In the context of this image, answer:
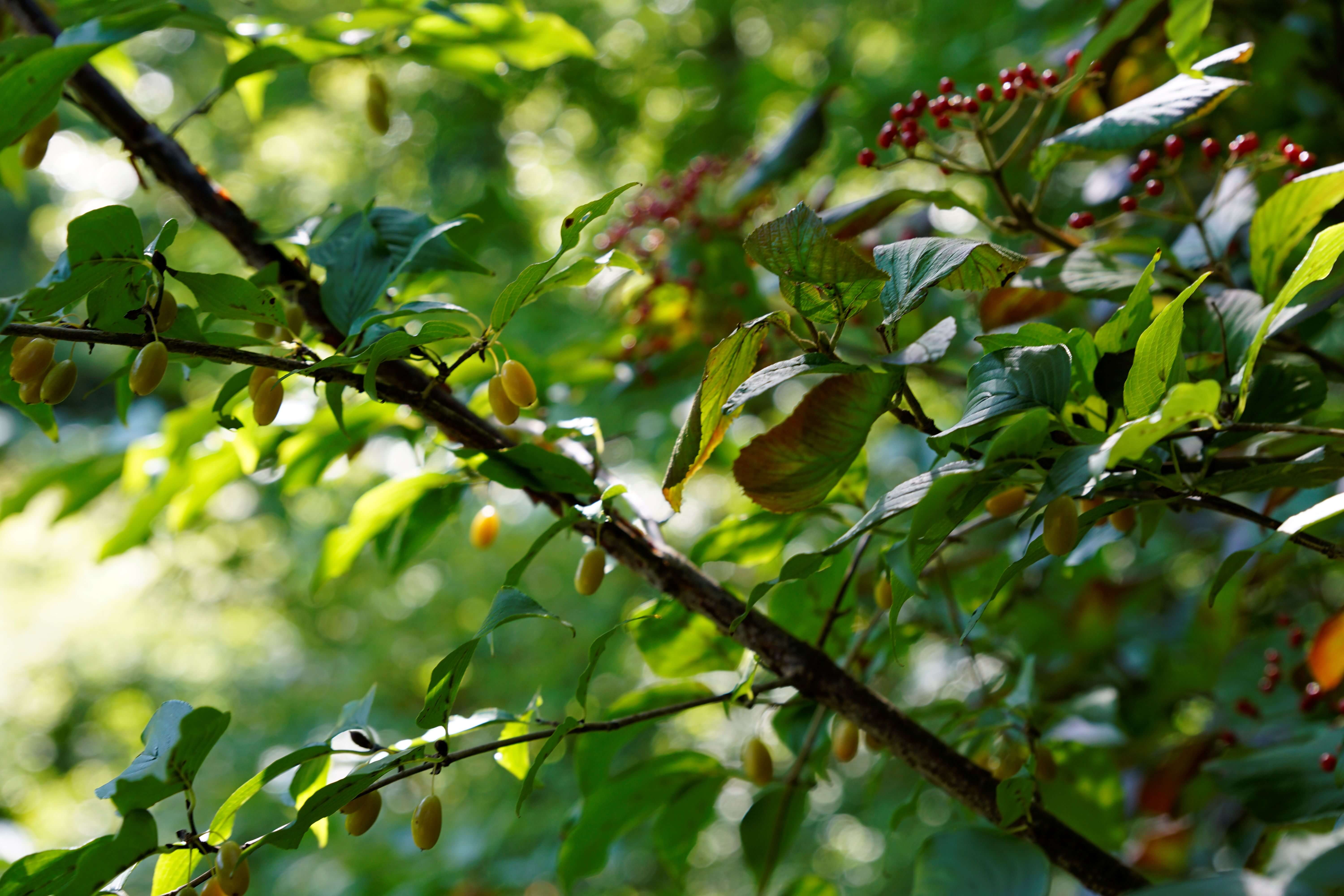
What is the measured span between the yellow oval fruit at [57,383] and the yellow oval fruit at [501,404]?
0.19 meters

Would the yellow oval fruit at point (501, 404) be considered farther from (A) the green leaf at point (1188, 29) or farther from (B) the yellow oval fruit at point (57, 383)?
(A) the green leaf at point (1188, 29)

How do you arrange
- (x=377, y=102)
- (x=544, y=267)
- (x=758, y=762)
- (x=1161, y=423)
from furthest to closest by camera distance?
(x=377, y=102), (x=758, y=762), (x=544, y=267), (x=1161, y=423)

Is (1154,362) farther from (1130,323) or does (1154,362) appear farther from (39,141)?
(39,141)

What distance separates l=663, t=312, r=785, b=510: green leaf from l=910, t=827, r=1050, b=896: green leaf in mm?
289

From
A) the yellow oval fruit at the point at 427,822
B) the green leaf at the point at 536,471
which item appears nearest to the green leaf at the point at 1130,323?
the green leaf at the point at 536,471

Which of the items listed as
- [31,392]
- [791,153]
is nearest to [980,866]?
[31,392]

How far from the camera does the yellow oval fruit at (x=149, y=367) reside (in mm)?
415

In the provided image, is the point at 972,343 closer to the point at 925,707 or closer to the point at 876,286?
the point at 925,707

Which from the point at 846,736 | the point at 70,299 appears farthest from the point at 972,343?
the point at 70,299

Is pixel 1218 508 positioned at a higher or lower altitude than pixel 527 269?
lower

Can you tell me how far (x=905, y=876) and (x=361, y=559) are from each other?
1.89 m

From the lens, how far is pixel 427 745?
42 cm

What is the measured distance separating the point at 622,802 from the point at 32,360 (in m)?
0.43

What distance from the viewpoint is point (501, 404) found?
0.49m
